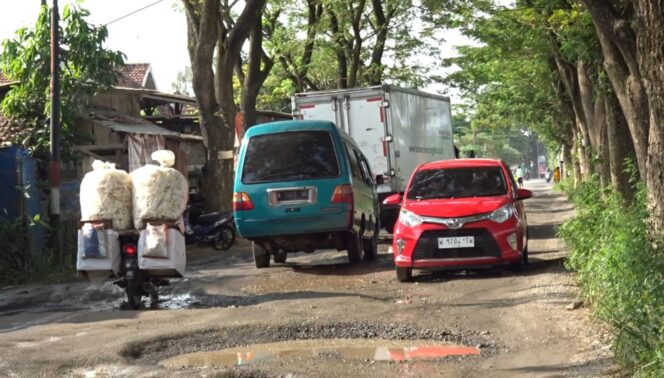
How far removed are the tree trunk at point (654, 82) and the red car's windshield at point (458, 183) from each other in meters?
3.60

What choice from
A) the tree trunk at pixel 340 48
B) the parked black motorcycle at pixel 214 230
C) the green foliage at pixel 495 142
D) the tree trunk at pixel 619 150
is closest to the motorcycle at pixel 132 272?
the tree trunk at pixel 619 150

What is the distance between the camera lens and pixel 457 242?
40.1ft

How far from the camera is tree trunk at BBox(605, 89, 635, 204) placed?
14625 mm

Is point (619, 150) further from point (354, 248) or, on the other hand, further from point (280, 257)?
point (280, 257)

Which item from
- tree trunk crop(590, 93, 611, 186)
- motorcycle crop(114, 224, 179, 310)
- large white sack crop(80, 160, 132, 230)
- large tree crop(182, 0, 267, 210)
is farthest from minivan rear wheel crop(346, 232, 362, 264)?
large tree crop(182, 0, 267, 210)

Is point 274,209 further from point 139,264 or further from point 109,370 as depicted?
point 109,370

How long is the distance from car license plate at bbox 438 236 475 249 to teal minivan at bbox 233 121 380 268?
2.26 m

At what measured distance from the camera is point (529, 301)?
10.3m

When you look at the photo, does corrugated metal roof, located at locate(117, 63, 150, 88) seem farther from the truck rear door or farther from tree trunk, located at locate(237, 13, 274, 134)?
the truck rear door

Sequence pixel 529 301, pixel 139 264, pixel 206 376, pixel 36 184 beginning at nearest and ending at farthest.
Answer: pixel 206 376
pixel 529 301
pixel 139 264
pixel 36 184

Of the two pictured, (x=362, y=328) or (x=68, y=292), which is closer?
(x=362, y=328)

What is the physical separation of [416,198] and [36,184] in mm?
7406

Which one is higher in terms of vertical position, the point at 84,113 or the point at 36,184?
the point at 84,113

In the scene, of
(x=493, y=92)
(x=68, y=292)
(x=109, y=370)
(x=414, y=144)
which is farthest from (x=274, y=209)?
(x=493, y=92)
